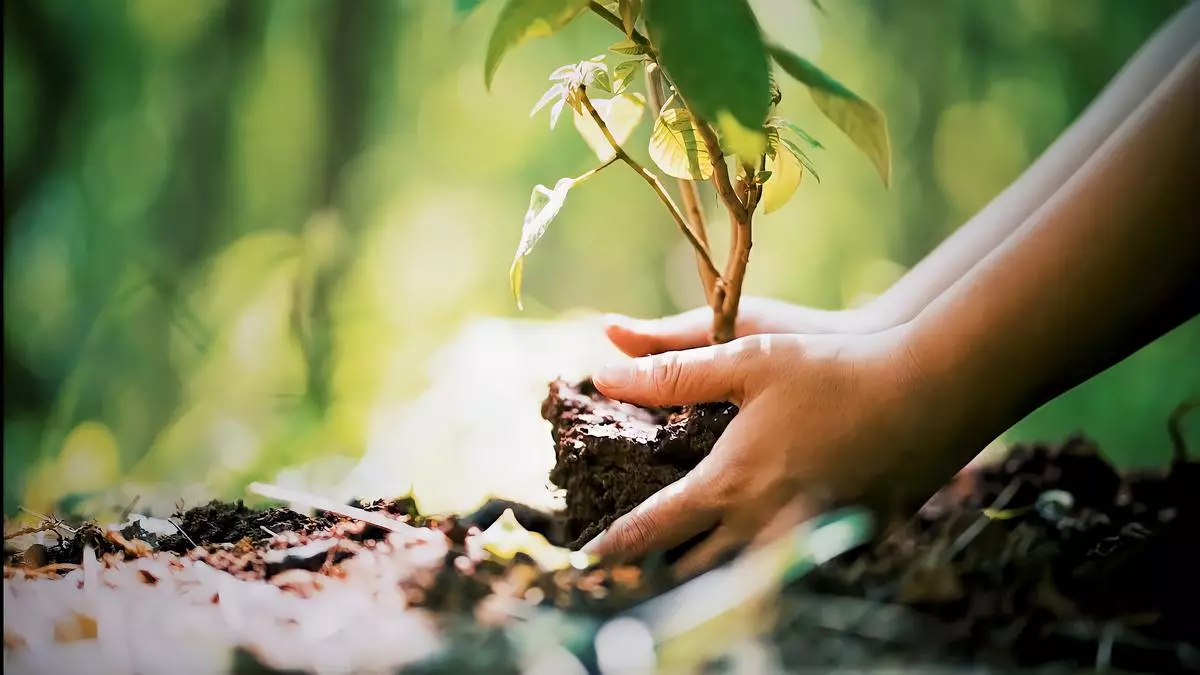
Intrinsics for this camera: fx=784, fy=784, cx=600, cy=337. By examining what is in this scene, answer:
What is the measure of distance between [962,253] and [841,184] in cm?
21

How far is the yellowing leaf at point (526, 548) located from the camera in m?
0.75

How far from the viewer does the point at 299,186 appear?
106 cm

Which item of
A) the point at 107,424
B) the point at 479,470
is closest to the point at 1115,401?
the point at 479,470

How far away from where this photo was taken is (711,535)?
0.78 m

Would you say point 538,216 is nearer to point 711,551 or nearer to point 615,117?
point 615,117

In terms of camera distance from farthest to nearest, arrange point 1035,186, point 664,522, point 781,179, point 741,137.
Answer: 1. point 1035,186
2. point 781,179
3. point 664,522
4. point 741,137

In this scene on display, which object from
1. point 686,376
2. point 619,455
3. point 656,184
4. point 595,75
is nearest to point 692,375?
point 686,376

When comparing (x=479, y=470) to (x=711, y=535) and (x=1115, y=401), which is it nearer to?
(x=711, y=535)

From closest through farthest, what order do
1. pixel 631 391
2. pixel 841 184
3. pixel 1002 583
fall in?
pixel 1002 583 < pixel 631 391 < pixel 841 184

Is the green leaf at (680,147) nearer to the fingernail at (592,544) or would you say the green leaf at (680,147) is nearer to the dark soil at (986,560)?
the dark soil at (986,560)

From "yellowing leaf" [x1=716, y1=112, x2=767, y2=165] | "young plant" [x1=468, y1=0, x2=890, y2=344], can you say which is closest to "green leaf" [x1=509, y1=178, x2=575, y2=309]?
"young plant" [x1=468, y1=0, x2=890, y2=344]

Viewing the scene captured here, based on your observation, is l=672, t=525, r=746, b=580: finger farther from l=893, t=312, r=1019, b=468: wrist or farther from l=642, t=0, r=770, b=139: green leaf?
l=642, t=0, r=770, b=139: green leaf

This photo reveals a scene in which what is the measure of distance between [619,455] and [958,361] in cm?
35

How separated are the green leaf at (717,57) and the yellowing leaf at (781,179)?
0.20 metres
